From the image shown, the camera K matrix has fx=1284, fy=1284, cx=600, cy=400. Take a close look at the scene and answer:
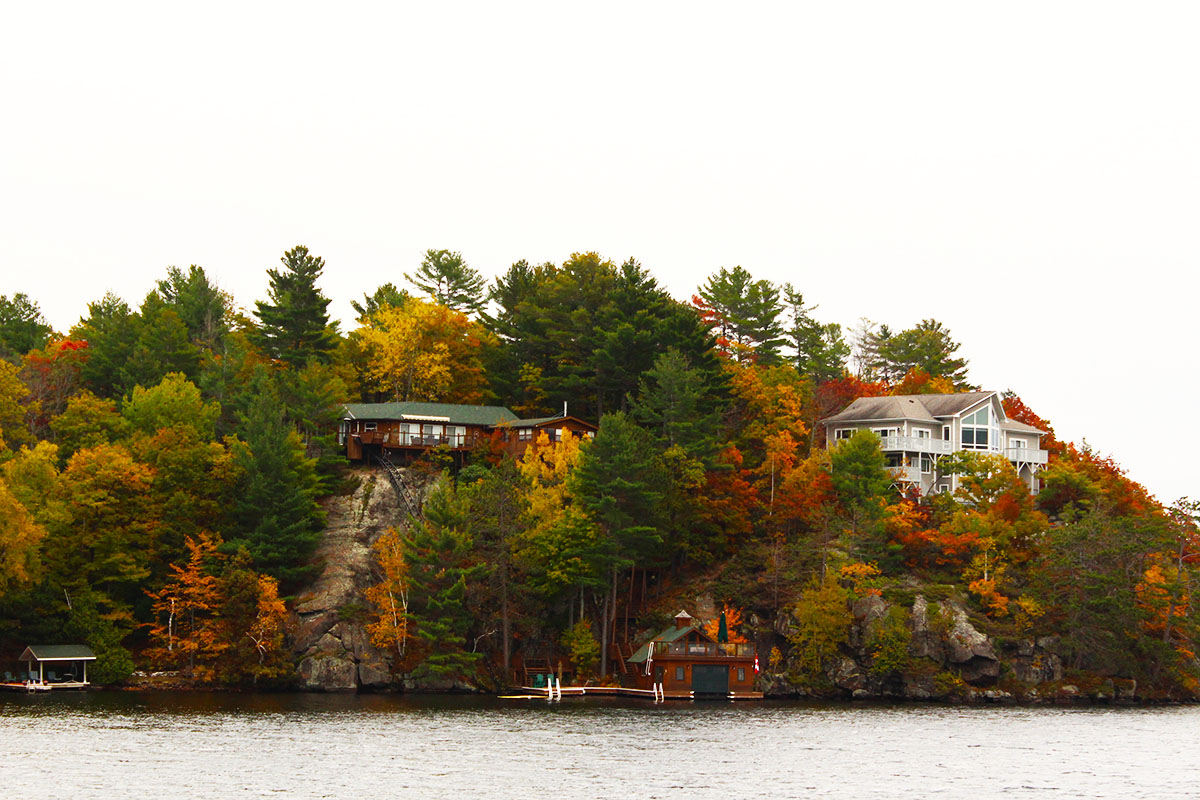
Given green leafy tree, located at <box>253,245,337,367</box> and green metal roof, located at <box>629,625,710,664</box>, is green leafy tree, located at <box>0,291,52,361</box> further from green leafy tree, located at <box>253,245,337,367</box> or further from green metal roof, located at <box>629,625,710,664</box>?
green metal roof, located at <box>629,625,710,664</box>

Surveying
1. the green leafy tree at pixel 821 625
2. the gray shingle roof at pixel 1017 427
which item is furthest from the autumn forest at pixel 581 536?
the gray shingle roof at pixel 1017 427

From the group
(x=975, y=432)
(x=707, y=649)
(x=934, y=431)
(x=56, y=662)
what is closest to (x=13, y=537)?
(x=56, y=662)

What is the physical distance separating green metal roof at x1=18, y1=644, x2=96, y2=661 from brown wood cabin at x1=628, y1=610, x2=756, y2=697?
35.4 m

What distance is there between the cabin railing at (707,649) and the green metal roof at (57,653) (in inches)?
1439

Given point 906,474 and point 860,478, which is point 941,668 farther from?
point 906,474

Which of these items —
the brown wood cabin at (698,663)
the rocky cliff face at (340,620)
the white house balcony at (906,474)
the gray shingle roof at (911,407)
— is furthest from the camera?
the gray shingle roof at (911,407)

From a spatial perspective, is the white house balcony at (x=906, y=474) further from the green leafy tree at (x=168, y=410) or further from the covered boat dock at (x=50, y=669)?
Result: the covered boat dock at (x=50, y=669)

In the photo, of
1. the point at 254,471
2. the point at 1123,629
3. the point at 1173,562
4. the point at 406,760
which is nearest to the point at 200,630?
the point at 254,471

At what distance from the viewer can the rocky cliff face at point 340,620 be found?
275 ft

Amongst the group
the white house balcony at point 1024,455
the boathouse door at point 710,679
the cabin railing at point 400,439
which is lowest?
the boathouse door at point 710,679

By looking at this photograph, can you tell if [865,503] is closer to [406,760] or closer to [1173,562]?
[1173,562]

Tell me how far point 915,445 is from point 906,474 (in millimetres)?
2508

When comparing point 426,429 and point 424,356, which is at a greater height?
point 424,356

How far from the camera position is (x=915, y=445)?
344 ft
